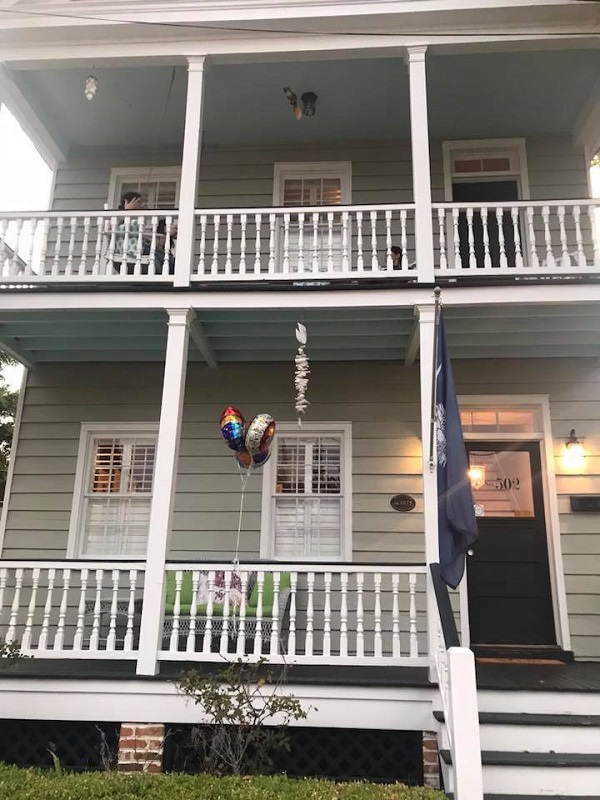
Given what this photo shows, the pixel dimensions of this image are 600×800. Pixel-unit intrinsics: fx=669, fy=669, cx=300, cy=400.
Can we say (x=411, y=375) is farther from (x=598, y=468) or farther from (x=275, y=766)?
(x=275, y=766)

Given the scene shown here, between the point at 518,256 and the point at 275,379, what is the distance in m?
2.81

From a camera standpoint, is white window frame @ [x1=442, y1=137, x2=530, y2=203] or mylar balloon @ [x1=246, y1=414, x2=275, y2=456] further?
white window frame @ [x1=442, y1=137, x2=530, y2=203]

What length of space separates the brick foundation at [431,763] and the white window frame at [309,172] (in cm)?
554

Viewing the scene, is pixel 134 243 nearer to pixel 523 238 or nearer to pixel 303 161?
pixel 303 161

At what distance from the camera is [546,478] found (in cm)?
668

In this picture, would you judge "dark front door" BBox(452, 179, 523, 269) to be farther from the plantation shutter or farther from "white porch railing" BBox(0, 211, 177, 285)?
"white porch railing" BBox(0, 211, 177, 285)

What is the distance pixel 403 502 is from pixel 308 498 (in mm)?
972

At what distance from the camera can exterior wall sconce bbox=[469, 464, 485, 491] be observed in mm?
6848

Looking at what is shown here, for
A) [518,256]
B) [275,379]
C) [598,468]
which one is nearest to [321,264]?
[275,379]

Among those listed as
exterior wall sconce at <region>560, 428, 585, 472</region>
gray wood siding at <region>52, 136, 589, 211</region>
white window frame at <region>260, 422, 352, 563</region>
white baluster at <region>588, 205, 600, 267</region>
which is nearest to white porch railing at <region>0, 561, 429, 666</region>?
white window frame at <region>260, 422, 352, 563</region>

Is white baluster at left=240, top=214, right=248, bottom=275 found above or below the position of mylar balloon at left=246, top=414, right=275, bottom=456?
above

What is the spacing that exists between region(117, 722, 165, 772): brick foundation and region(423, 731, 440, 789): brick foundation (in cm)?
179

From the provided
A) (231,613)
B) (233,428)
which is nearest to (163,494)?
(233,428)

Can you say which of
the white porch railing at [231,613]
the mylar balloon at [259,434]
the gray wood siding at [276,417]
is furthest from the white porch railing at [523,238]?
the white porch railing at [231,613]
